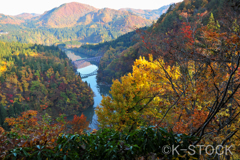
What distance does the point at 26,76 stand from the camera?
69375mm

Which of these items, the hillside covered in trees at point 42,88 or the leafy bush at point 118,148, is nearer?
the leafy bush at point 118,148

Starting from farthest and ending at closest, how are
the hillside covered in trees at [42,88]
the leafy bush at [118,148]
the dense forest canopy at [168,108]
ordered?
the hillside covered in trees at [42,88] → the dense forest canopy at [168,108] → the leafy bush at [118,148]

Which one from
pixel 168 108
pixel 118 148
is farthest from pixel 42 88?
pixel 118 148

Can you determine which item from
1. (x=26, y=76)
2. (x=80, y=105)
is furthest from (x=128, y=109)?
(x=26, y=76)

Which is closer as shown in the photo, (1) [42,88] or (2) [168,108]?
(2) [168,108]

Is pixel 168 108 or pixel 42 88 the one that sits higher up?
pixel 168 108

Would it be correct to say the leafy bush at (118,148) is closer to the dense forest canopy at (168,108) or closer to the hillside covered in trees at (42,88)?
the dense forest canopy at (168,108)

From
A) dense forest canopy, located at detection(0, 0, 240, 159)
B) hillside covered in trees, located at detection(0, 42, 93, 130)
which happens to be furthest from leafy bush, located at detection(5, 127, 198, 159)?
hillside covered in trees, located at detection(0, 42, 93, 130)

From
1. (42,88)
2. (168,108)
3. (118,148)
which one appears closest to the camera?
(118,148)

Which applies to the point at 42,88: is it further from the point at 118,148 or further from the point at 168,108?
the point at 118,148

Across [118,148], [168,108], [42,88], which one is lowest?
[42,88]

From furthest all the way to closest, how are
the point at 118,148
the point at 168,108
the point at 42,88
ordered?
1. the point at 42,88
2. the point at 168,108
3. the point at 118,148

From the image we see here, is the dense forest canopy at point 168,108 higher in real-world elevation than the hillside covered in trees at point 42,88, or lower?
higher

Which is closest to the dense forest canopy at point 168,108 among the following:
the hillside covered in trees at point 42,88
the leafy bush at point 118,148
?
the leafy bush at point 118,148
